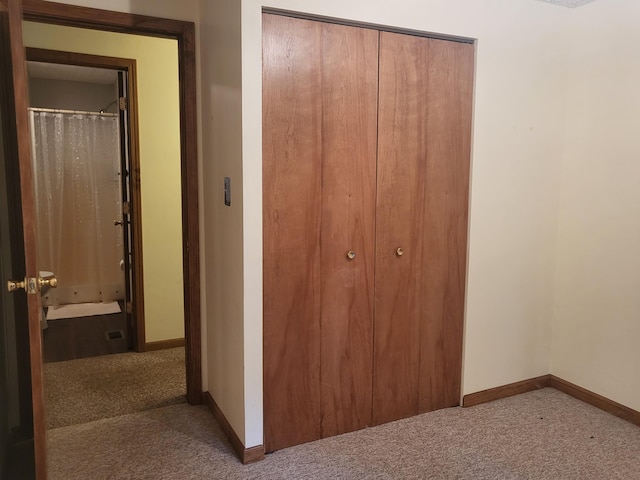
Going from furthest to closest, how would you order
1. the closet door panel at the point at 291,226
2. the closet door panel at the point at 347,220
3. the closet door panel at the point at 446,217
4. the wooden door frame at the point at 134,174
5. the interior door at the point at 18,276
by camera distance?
the wooden door frame at the point at 134,174, the closet door panel at the point at 446,217, the closet door panel at the point at 347,220, the closet door panel at the point at 291,226, the interior door at the point at 18,276

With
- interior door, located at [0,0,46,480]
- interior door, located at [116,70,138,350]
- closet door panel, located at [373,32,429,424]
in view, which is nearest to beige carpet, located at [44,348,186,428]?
interior door, located at [116,70,138,350]

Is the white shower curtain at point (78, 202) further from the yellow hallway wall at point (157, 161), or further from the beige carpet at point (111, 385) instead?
the beige carpet at point (111, 385)

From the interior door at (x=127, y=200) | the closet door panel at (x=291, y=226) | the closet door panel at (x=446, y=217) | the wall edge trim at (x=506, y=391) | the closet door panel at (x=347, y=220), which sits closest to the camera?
the closet door panel at (x=291, y=226)

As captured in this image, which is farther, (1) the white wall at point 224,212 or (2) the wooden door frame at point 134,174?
(2) the wooden door frame at point 134,174

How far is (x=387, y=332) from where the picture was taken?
8.28ft

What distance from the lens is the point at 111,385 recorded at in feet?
10.1

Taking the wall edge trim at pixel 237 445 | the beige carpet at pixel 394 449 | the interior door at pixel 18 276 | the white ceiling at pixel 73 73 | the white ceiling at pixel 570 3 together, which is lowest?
the beige carpet at pixel 394 449

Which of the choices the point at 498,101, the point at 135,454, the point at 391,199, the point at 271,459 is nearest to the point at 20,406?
the point at 135,454

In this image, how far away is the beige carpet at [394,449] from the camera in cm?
217

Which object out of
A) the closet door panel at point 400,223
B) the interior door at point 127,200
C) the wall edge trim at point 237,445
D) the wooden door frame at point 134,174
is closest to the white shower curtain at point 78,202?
the interior door at point 127,200

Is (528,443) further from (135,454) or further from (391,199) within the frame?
(135,454)

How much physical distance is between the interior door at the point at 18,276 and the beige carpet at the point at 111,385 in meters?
0.35

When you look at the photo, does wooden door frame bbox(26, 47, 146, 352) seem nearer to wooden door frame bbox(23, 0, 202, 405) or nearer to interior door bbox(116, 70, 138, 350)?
interior door bbox(116, 70, 138, 350)

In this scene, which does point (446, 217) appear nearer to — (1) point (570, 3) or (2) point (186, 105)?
(1) point (570, 3)
